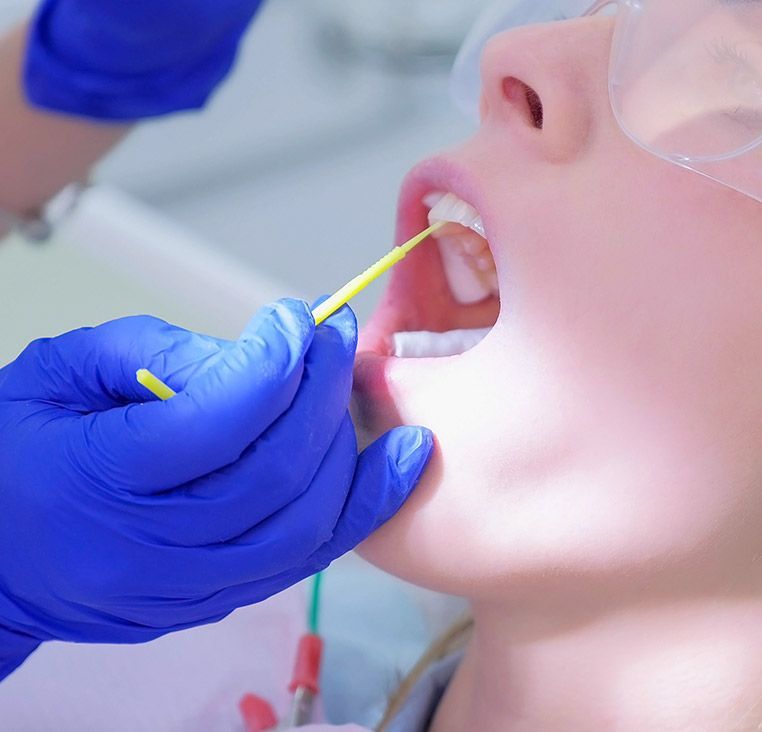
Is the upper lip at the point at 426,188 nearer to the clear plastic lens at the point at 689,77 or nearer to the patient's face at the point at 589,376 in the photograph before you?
the patient's face at the point at 589,376

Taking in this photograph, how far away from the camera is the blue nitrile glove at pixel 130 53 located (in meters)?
1.34

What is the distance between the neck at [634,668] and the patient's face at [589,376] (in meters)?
0.05

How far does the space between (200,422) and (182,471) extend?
43 millimetres

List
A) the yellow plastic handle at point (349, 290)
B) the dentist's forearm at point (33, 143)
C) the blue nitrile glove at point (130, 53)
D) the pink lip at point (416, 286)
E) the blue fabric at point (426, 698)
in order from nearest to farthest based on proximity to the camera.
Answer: the yellow plastic handle at point (349, 290), the pink lip at point (416, 286), the blue fabric at point (426, 698), the blue nitrile glove at point (130, 53), the dentist's forearm at point (33, 143)

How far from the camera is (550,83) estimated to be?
36.6 inches

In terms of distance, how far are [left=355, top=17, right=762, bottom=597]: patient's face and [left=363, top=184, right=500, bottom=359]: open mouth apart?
12cm

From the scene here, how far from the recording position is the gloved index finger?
841 mm

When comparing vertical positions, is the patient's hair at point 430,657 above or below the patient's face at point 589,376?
below

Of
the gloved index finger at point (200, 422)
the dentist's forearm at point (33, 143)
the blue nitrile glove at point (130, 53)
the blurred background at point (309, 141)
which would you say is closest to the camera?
the gloved index finger at point (200, 422)

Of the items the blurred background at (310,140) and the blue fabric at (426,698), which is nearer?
the blue fabric at (426,698)

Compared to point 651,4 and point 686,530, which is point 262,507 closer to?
point 686,530

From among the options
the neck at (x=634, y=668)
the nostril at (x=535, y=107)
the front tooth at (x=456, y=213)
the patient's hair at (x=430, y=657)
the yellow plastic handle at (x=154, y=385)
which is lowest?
the patient's hair at (x=430, y=657)

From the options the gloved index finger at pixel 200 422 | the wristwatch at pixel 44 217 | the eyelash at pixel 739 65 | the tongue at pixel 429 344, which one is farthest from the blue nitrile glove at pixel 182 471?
the wristwatch at pixel 44 217

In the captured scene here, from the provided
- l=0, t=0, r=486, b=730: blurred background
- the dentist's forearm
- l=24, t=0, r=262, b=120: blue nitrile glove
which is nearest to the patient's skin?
A: l=24, t=0, r=262, b=120: blue nitrile glove
